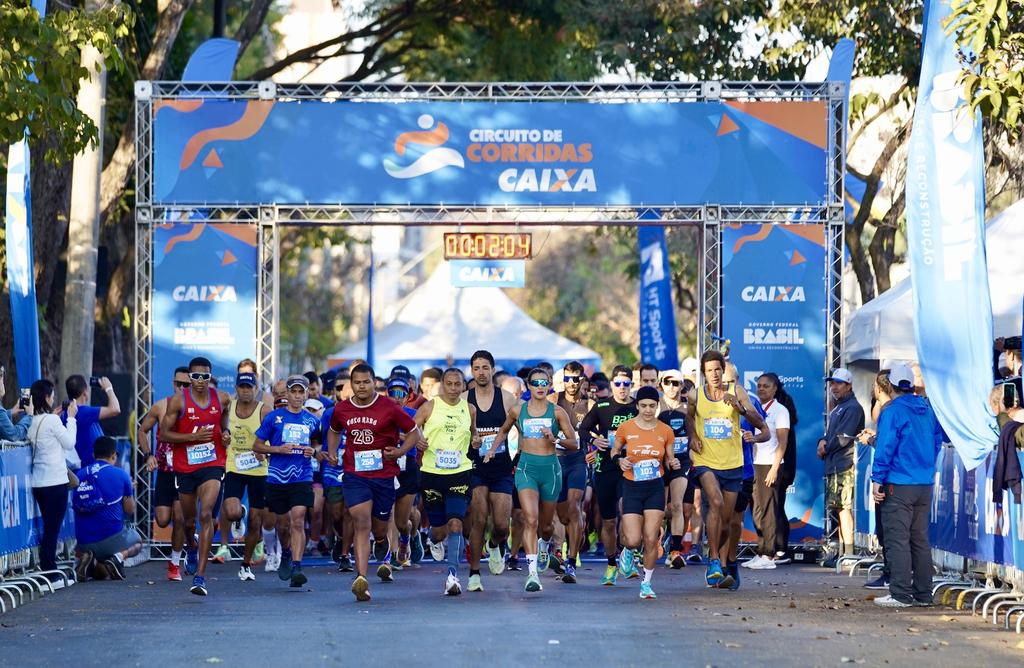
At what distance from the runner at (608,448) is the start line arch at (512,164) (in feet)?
12.6

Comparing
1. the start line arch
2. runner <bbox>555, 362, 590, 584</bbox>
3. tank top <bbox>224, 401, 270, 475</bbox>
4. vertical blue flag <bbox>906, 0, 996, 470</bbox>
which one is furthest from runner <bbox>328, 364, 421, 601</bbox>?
the start line arch

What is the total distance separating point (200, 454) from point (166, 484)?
50.8 inches

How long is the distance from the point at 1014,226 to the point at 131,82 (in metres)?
14.4

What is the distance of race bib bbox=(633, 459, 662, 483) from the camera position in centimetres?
1470

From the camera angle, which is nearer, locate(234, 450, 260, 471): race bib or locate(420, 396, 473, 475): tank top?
locate(420, 396, 473, 475): tank top

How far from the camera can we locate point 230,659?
34.1ft

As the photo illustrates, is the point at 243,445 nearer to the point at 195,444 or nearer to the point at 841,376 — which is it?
the point at 195,444

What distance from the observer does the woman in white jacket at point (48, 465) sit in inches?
619

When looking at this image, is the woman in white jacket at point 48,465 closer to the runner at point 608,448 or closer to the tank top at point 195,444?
the tank top at point 195,444

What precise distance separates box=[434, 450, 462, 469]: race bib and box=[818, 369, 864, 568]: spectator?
5.49 metres

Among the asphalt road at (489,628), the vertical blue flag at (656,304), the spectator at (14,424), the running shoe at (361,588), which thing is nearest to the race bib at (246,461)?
the asphalt road at (489,628)

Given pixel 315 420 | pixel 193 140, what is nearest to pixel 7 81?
pixel 315 420

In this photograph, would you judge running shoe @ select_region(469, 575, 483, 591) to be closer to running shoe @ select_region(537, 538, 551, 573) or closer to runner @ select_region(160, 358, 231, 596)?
running shoe @ select_region(537, 538, 551, 573)

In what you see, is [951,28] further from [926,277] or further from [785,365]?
[785,365]
